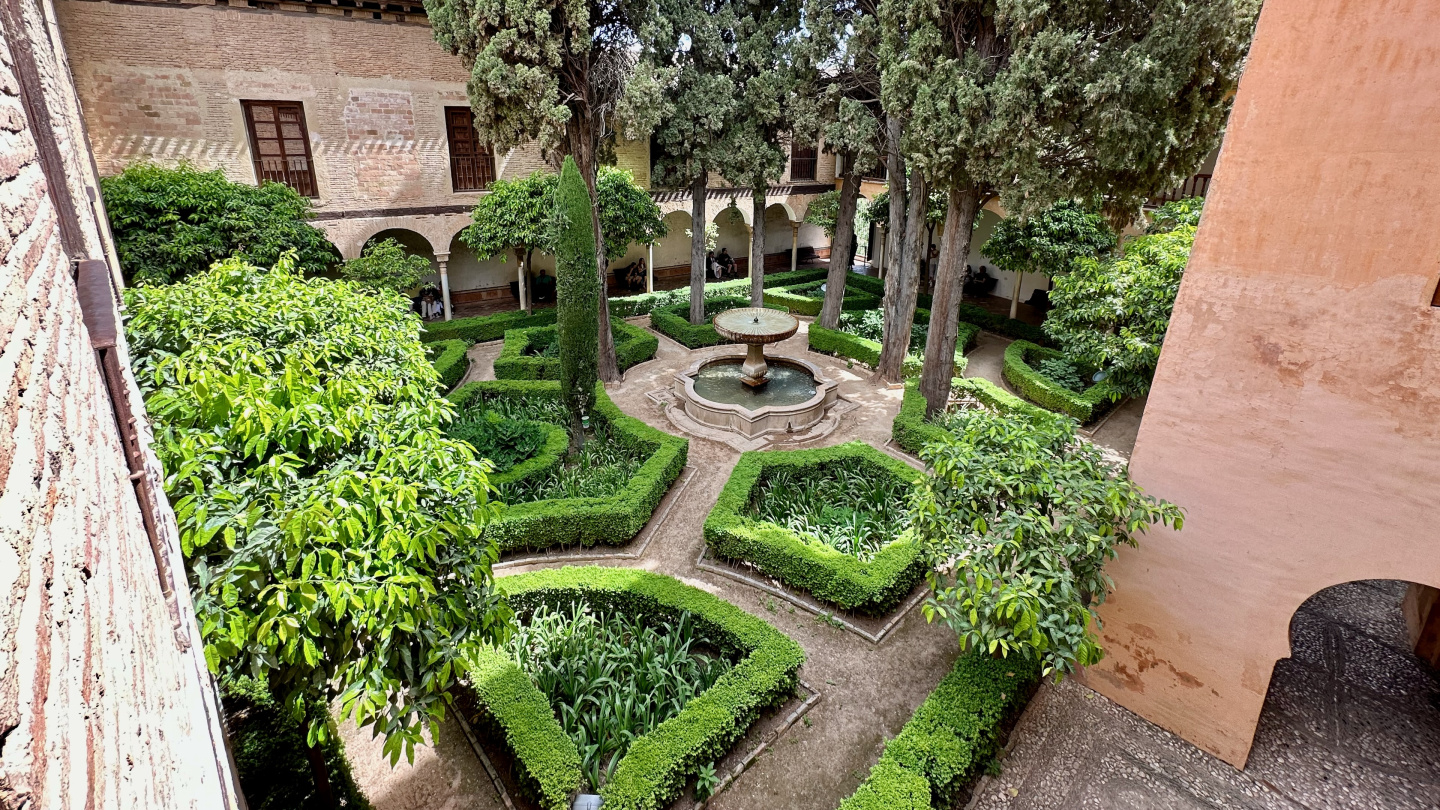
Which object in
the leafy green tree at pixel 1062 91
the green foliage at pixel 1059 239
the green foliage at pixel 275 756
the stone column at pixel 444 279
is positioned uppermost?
the leafy green tree at pixel 1062 91

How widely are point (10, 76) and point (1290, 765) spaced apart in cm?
953

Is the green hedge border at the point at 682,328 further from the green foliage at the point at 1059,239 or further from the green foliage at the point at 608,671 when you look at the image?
the green foliage at the point at 608,671

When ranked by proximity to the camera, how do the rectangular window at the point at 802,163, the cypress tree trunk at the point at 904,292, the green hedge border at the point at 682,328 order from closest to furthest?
1. the cypress tree trunk at the point at 904,292
2. the green hedge border at the point at 682,328
3. the rectangular window at the point at 802,163

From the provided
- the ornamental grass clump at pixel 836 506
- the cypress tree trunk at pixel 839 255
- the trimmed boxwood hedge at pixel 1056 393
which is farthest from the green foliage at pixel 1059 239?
the ornamental grass clump at pixel 836 506

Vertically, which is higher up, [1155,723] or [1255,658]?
[1255,658]

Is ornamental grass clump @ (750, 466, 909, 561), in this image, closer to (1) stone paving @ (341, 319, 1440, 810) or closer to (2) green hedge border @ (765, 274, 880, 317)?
(1) stone paving @ (341, 319, 1440, 810)

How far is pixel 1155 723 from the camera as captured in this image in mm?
6477

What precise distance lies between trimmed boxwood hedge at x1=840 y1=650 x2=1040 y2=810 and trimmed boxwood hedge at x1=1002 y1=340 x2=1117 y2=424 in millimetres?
7024

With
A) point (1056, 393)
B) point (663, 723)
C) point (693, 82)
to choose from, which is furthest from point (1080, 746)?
point (693, 82)

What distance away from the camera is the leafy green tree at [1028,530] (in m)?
5.42

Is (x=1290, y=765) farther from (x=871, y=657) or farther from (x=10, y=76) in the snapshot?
(x=10, y=76)

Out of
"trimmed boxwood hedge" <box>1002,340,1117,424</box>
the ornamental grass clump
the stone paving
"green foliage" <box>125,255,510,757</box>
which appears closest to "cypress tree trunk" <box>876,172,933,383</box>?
"trimmed boxwood hedge" <box>1002,340,1117,424</box>

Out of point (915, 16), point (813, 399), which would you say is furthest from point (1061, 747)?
point (915, 16)

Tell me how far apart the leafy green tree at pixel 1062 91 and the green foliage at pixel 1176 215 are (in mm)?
2668
